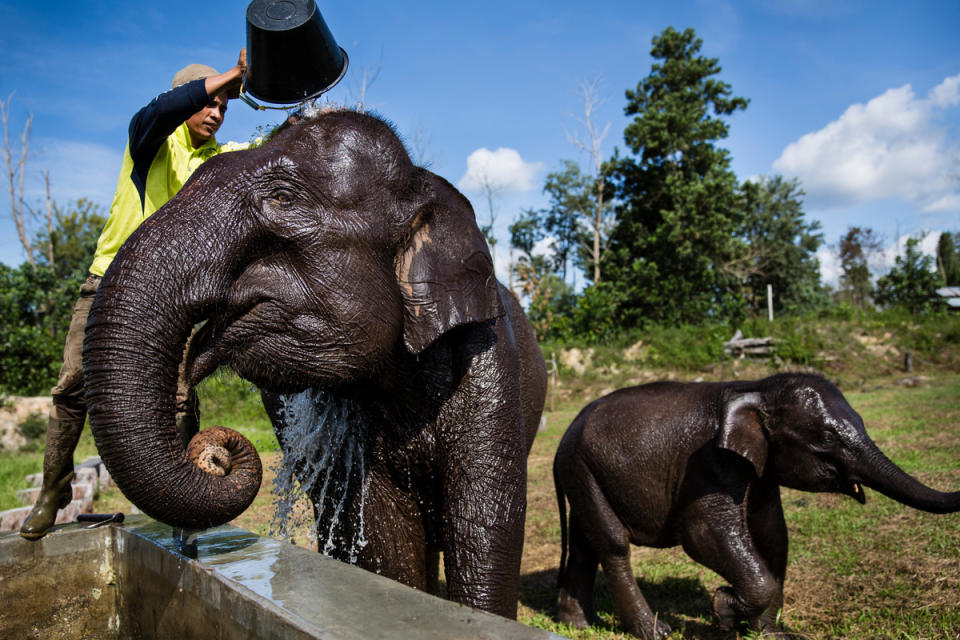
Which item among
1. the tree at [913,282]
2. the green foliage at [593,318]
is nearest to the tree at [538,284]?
the green foliage at [593,318]

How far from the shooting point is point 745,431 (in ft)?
13.9

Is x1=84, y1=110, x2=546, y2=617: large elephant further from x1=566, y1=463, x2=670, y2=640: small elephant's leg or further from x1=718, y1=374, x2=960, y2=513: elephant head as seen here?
x1=718, y1=374, x2=960, y2=513: elephant head

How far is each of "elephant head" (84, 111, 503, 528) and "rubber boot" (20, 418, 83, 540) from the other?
4.49 ft

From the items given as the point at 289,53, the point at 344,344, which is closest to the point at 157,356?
the point at 344,344

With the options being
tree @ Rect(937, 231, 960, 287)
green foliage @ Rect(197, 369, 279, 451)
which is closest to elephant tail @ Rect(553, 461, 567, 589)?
green foliage @ Rect(197, 369, 279, 451)

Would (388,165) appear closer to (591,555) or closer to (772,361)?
(591,555)

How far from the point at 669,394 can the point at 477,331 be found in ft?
8.48

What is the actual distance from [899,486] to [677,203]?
21.8m

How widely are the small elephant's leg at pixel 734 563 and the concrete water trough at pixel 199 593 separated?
2651 mm

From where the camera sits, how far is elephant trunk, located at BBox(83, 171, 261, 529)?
1.88 metres

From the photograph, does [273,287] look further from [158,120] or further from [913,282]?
[913,282]

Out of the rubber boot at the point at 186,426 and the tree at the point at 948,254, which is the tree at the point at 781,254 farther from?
the rubber boot at the point at 186,426

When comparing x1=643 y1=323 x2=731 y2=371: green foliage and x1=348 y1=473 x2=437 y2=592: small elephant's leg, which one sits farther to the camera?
x1=643 y1=323 x2=731 y2=371: green foliage

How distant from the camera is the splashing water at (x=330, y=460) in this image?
3.07m
